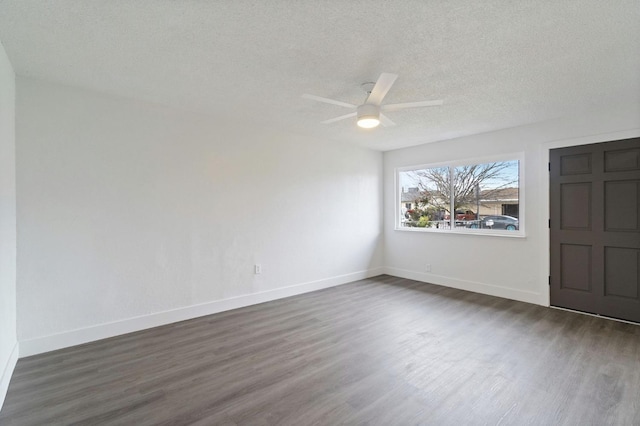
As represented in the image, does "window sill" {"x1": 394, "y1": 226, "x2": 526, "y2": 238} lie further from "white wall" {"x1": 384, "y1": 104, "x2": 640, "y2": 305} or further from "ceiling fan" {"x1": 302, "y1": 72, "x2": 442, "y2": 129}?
"ceiling fan" {"x1": 302, "y1": 72, "x2": 442, "y2": 129}

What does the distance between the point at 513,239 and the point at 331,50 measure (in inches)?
150

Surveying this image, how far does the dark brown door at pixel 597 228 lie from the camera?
11.2 feet

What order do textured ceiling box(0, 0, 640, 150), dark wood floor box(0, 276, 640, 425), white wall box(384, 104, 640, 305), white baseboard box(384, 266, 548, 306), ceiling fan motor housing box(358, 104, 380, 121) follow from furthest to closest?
1. white baseboard box(384, 266, 548, 306)
2. white wall box(384, 104, 640, 305)
3. ceiling fan motor housing box(358, 104, 380, 121)
4. dark wood floor box(0, 276, 640, 425)
5. textured ceiling box(0, 0, 640, 150)

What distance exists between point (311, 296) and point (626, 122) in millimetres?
4506

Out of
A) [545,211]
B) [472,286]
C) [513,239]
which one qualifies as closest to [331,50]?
[545,211]

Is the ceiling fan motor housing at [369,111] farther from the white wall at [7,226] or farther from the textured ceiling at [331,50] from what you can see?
the white wall at [7,226]

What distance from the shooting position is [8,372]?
7.52ft

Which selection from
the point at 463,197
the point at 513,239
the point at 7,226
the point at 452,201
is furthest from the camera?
the point at 452,201

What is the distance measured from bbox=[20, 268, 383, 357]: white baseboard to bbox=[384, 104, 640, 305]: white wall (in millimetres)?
2112

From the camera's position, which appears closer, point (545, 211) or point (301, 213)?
point (545, 211)

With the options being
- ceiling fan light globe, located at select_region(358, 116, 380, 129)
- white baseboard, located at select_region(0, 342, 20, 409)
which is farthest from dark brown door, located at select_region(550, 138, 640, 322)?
white baseboard, located at select_region(0, 342, 20, 409)

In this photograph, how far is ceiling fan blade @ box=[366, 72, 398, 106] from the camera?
223 cm

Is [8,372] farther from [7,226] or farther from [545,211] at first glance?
[545,211]

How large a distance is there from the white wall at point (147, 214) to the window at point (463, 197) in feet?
6.26
